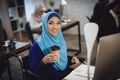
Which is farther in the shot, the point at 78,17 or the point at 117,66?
the point at 78,17

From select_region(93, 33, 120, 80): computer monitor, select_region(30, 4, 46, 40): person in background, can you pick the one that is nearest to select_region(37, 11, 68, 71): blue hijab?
select_region(93, 33, 120, 80): computer monitor

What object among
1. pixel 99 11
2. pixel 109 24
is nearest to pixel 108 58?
pixel 109 24

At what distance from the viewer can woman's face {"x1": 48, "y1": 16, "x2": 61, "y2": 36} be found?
1798mm

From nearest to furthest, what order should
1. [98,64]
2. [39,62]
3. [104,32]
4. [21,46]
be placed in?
1. [98,64]
2. [39,62]
3. [21,46]
4. [104,32]

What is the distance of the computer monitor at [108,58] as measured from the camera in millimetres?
970

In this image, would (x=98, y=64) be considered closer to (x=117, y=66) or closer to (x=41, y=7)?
(x=117, y=66)

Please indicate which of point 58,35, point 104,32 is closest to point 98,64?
point 58,35

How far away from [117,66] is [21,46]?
5.39ft

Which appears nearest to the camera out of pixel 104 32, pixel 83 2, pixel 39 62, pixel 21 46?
pixel 39 62

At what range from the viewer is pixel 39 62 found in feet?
5.97

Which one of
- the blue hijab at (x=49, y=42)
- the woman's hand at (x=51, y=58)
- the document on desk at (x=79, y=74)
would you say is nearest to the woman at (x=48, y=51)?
the blue hijab at (x=49, y=42)

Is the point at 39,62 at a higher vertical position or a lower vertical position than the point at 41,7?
lower

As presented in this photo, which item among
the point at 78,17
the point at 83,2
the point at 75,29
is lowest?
the point at 75,29

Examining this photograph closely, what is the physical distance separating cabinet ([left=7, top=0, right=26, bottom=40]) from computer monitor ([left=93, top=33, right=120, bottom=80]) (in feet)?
14.6
